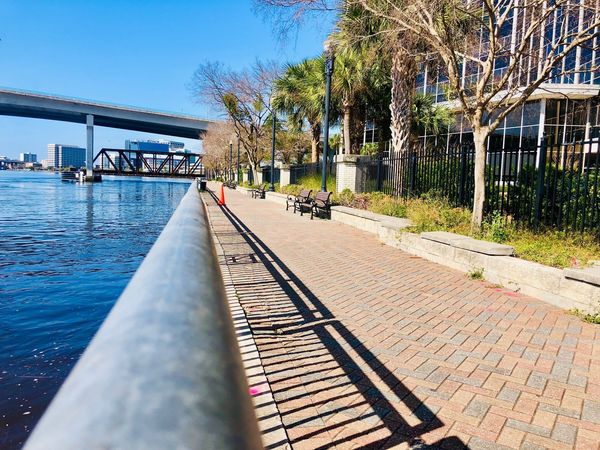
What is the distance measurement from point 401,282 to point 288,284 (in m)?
1.80

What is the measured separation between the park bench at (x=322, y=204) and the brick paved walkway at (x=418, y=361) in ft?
30.0

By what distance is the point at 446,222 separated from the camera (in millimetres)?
10180

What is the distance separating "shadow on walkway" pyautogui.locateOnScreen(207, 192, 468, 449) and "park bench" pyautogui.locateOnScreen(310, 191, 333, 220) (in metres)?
9.85

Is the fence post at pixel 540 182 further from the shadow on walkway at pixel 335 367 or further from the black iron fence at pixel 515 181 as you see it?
the shadow on walkway at pixel 335 367

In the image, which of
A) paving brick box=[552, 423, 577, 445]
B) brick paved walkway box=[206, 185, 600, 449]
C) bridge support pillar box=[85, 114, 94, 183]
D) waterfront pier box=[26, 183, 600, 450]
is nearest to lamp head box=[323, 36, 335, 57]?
waterfront pier box=[26, 183, 600, 450]

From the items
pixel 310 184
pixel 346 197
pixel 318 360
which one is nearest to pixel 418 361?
pixel 318 360

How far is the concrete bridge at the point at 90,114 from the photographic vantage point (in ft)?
238

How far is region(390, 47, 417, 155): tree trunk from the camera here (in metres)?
16.8

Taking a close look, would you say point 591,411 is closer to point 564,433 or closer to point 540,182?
point 564,433

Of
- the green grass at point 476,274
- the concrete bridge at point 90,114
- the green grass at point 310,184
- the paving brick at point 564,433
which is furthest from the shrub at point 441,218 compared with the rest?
the concrete bridge at point 90,114

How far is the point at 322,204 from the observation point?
17.1m

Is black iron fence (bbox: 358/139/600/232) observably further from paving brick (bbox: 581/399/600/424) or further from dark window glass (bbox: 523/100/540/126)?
dark window glass (bbox: 523/100/540/126)

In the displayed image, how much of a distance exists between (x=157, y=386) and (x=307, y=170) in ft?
90.0

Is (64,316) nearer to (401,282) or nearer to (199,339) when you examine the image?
(401,282)
